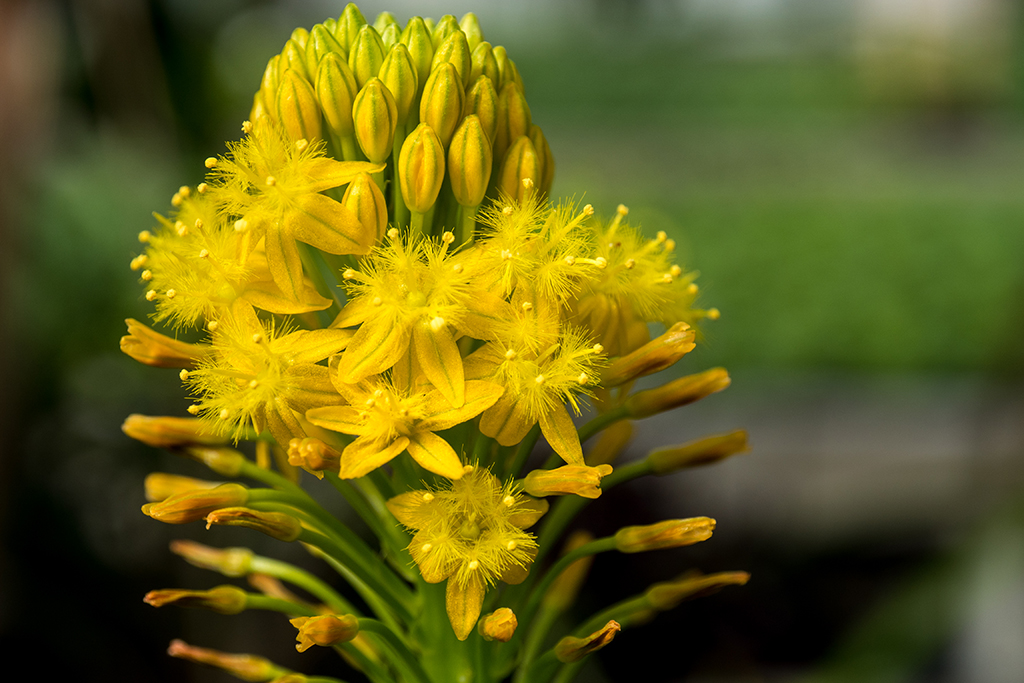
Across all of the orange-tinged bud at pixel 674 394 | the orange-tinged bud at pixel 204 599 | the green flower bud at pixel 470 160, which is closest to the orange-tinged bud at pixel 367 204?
the green flower bud at pixel 470 160

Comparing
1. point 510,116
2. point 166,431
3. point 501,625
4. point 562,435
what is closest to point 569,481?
point 562,435

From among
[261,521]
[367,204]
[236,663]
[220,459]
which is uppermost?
[367,204]

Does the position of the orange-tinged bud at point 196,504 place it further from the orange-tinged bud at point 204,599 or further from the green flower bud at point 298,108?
the green flower bud at point 298,108

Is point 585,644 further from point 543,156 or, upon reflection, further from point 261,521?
point 543,156

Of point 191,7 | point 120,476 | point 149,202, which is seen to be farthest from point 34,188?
point 191,7

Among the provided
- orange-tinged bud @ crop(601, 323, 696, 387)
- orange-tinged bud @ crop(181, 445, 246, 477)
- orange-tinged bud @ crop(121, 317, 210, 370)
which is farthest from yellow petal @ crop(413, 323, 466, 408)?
orange-tinged bud @ crop(181, 445, 246, 477)

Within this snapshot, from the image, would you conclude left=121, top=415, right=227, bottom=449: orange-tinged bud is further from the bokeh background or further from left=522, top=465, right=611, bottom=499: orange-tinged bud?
Result: the bokeh background
